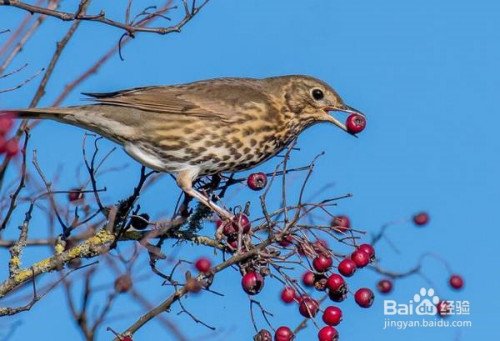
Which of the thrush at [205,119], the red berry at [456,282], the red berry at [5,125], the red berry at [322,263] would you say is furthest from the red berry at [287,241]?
the red berry at [456,282]

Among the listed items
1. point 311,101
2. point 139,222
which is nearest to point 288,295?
point 139,222

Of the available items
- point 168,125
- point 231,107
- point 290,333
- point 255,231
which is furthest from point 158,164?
point 290,333

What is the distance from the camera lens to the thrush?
6070 millimetres

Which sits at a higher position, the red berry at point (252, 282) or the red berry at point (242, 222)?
the red berry at point (242, 222)

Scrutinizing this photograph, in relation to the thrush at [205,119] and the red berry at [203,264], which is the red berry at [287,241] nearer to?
the red berry at [203,264]

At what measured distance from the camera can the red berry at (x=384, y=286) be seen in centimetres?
641

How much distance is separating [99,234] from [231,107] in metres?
1.93

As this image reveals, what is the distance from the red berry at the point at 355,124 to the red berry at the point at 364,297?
5.23ft

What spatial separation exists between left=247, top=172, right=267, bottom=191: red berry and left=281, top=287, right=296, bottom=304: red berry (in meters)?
0.66

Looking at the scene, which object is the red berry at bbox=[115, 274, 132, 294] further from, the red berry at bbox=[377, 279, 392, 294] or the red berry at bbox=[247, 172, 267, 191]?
the red berry at bbox=[377, 279, 392, 294]

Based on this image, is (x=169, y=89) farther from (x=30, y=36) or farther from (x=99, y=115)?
(x=30, y=36)

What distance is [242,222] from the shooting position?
462 centimetres

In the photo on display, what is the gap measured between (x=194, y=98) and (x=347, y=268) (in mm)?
2357

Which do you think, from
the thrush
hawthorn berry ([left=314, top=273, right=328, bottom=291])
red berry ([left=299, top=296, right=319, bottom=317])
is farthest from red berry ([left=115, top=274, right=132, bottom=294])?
the thrush
